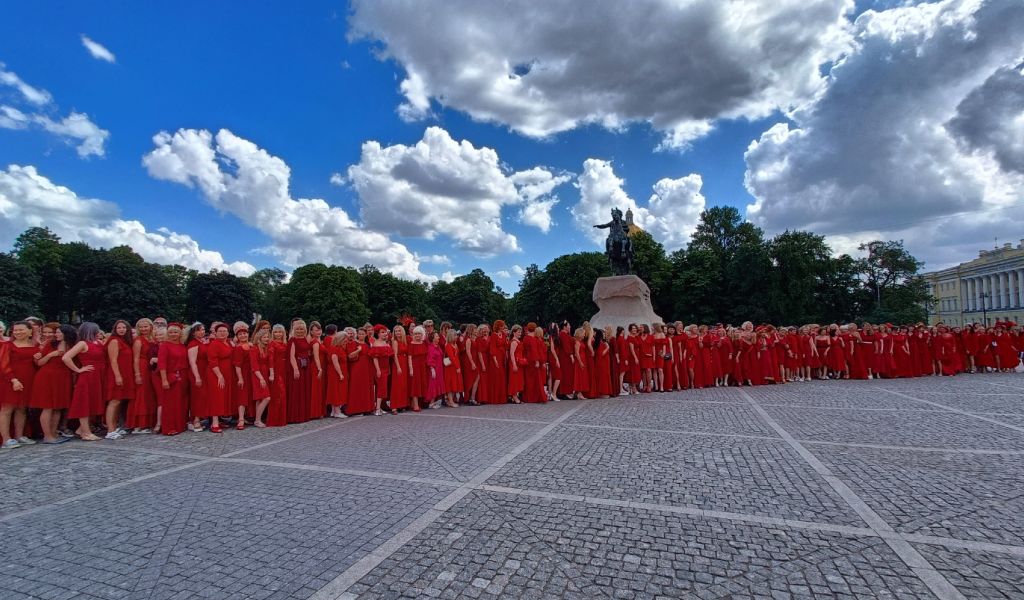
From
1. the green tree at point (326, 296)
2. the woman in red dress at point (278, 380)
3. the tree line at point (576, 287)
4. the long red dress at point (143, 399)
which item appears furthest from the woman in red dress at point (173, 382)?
the green tree at point (326, 296)

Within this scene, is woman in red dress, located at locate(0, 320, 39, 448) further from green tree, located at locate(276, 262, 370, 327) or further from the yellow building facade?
the yellow building facade

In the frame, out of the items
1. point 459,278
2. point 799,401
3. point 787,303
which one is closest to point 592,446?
point 799,401

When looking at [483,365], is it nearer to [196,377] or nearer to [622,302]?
[196,377]

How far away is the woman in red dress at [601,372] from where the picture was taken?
12.8 meters

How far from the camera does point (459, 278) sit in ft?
263

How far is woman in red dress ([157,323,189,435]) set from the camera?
8.55 meters

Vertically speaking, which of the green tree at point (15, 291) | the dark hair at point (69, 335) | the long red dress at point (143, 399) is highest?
the green tree at point (15, 291)

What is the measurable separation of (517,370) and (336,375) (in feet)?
13.9

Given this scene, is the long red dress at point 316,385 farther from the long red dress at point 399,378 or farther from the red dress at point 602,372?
the red dress at point 602,372

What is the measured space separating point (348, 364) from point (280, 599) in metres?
7.76

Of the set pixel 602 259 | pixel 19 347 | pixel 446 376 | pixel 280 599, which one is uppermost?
pixel 602 259

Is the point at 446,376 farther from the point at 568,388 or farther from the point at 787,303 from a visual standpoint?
the point at 787,303

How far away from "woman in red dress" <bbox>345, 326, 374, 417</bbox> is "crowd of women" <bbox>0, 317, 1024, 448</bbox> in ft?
0.07

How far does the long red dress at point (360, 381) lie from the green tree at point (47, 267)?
5804 centimetres
